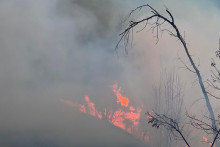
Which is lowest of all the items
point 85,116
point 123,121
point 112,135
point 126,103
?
point 112,135

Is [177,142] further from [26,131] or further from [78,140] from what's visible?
[26,131]

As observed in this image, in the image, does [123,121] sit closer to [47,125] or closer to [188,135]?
[188,135]

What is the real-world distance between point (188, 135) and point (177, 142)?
1.87 metres

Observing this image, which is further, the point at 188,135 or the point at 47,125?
the point at 188,135

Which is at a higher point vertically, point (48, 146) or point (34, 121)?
point (34, 121)

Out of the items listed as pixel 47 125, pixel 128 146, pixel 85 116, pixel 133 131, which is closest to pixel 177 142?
pixel 133 131

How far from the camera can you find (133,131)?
35156mm

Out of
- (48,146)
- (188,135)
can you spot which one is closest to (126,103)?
(188,135)

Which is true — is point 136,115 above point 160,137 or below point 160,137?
above

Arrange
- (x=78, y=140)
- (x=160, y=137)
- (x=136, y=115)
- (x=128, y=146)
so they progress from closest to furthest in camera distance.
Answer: (x=78, y=140)
(x=128, y=146)
(x=160, y=137)
(x=136, y=115)

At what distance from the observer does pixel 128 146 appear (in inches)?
1014

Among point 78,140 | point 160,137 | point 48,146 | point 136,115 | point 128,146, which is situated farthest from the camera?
point 136,115

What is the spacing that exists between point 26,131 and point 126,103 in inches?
670

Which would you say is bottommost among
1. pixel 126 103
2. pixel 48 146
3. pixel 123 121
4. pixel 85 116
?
pixel 48 146
